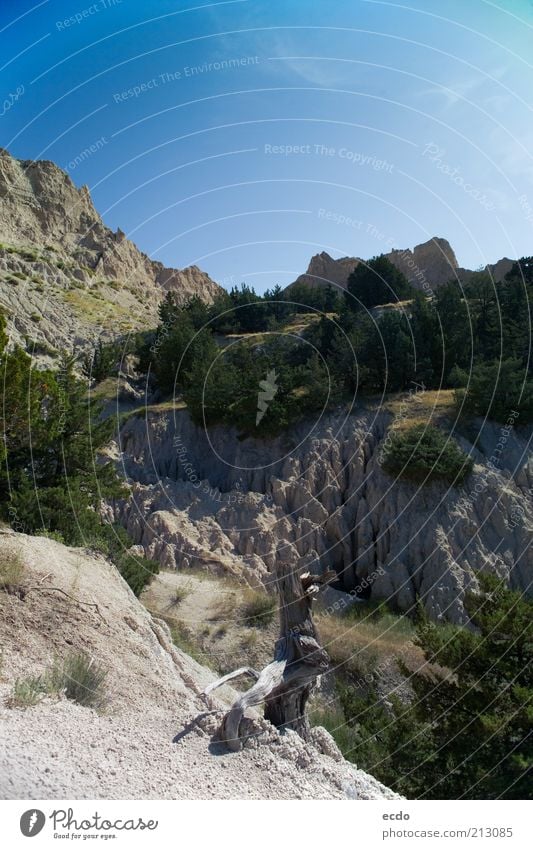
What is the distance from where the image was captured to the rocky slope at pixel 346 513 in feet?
83.9

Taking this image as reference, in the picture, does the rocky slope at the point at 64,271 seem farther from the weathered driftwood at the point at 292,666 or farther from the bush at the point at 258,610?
the weathered driftwood at the point at 292,666

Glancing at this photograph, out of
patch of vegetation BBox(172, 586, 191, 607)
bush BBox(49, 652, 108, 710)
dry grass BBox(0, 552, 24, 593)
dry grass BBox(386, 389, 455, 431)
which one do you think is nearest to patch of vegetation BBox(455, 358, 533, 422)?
dry grass BBox(386, 389, 455, 431)

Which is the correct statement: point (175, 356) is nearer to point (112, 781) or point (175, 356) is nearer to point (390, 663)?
point (390, 663)

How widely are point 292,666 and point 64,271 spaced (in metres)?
64.5

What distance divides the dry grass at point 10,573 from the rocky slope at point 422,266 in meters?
55.1

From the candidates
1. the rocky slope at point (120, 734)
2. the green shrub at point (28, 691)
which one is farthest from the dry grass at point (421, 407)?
the green shrub at point (28, 691)

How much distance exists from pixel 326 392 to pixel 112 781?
1083 inches

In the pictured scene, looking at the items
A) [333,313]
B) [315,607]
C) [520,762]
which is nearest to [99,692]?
[520,762]

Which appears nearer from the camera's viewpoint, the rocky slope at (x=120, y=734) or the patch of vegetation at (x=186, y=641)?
the rocky slope at (x=120, y=734)

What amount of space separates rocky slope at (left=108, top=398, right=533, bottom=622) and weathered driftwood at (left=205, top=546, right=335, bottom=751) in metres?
14.8

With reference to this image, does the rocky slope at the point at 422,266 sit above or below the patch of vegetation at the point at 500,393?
above

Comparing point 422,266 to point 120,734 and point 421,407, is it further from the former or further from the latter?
point 120,734

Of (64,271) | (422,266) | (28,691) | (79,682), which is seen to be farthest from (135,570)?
(422,266)

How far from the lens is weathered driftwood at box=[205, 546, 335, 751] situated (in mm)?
9102
